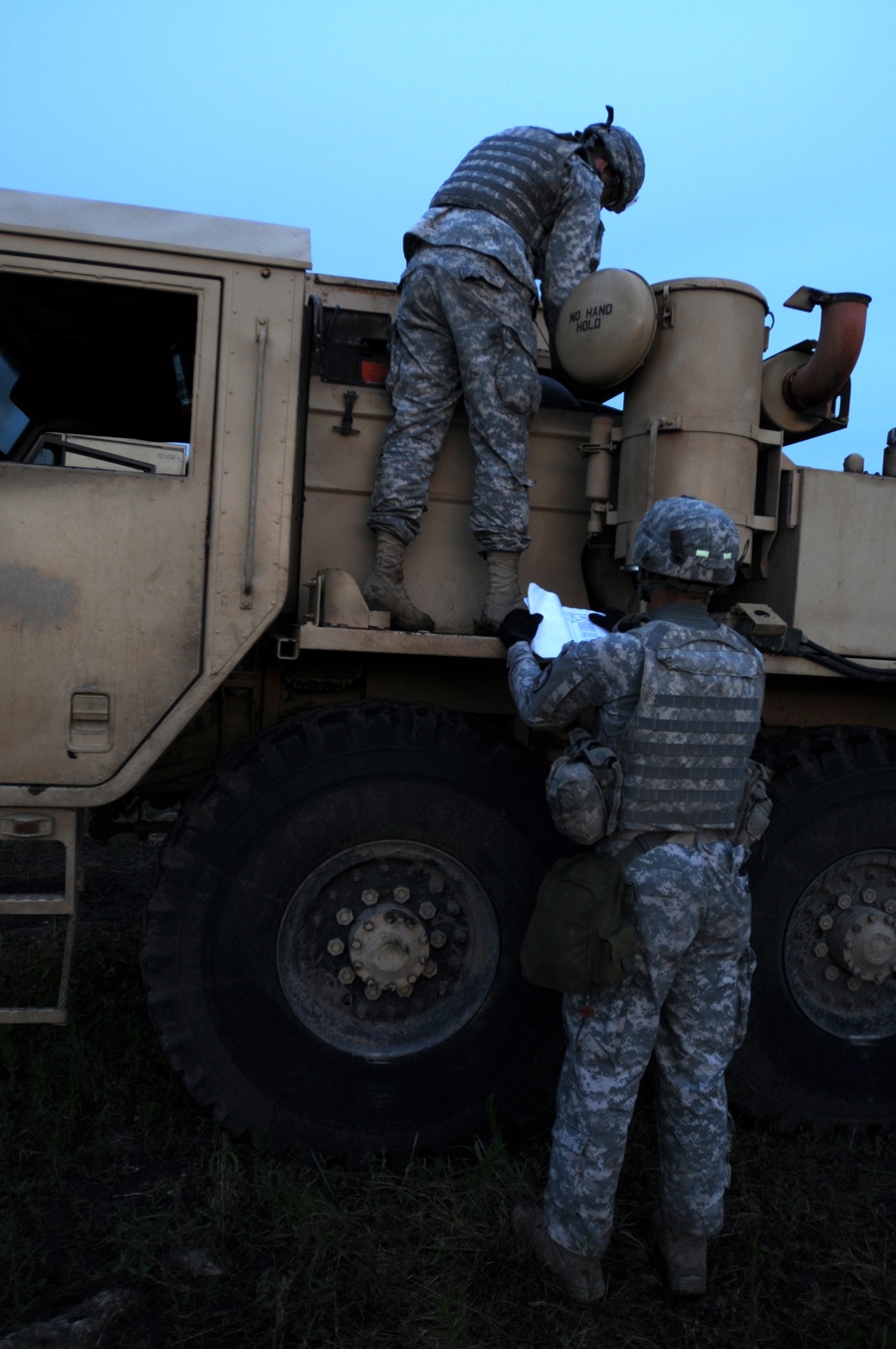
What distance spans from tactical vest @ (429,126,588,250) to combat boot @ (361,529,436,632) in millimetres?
1117

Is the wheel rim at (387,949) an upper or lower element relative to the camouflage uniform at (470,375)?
lower

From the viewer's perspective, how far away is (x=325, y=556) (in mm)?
3301

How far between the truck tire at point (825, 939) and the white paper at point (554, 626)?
32.1 inches

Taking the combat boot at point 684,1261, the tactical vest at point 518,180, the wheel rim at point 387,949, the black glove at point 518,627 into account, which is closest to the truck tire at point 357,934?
the wheel rim at point 387,949

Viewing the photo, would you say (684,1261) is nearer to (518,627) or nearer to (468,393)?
(518,627)

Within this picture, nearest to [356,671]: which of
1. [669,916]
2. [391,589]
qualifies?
[391,589]

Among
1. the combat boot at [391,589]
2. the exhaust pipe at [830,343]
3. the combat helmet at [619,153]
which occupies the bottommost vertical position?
the combat boot at [391,589]

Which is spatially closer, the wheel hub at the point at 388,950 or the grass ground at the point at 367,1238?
the grass ground at the point at 367,1238

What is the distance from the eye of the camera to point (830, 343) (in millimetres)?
3180

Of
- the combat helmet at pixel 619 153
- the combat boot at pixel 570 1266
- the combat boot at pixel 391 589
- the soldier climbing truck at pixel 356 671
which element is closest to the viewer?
the combat boot at pixel 570 1266

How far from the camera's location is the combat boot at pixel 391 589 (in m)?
3.15

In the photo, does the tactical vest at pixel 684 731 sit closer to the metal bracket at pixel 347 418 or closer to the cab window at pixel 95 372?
the metal bracket at pixel 347 418

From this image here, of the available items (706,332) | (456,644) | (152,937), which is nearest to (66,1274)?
(152,937)

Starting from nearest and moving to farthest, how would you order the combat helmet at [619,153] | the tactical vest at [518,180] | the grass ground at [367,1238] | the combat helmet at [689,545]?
A: the grass ground at [367,1238] → the combat helmet at [689,545] → the tactical vest at [518,180] → the combat helmet at [619,153]
